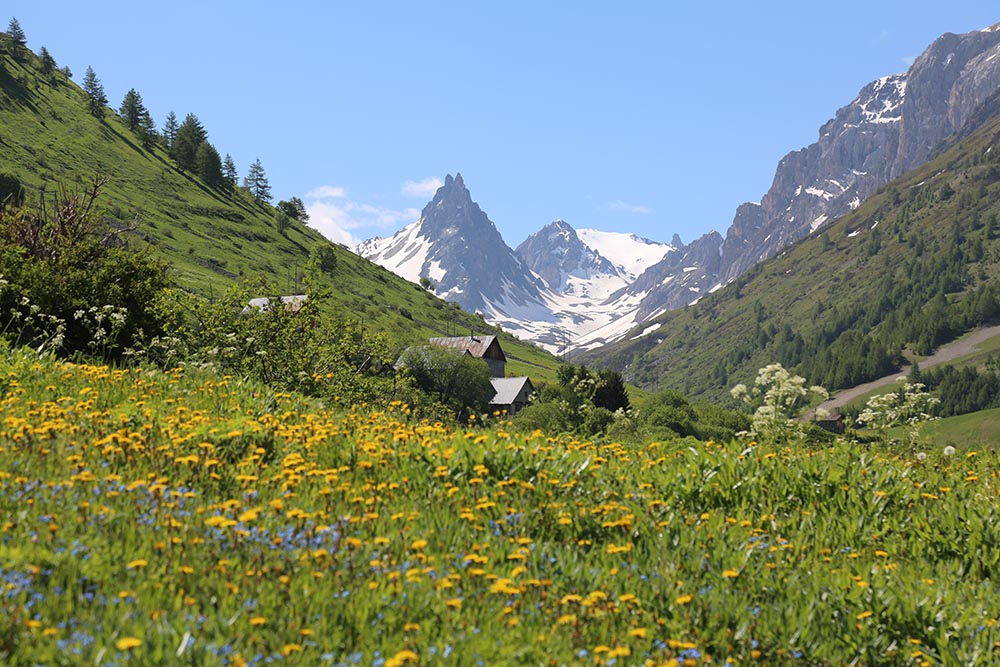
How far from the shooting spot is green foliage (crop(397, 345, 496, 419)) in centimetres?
10975

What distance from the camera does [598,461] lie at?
28.8 feet

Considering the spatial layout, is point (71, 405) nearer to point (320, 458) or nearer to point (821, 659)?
point (320, 458)

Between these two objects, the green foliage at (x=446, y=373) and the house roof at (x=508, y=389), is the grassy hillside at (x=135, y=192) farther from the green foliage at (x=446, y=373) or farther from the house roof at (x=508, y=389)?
the green foliage at (x=446, y=373)

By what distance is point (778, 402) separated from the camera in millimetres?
12805

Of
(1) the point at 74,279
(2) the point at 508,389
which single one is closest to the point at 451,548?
(1) the point at 74,279

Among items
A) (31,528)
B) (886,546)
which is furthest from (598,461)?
(31,528)

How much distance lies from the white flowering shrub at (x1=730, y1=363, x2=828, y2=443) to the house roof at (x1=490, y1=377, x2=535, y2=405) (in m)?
118

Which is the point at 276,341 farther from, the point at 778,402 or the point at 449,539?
the point at 449,539

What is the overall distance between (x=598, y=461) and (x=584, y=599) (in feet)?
11.8

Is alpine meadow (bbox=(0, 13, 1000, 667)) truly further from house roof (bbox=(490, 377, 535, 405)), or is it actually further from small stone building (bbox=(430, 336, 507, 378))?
small stone building (bbox=(430, 336, 507, 378))

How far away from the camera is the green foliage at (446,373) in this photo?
110 meters

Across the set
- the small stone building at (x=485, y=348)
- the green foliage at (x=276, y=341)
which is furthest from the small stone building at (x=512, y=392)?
the green foliage at (x=276, y=341)

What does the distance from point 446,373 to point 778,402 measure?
334ft

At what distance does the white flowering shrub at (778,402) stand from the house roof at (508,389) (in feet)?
387
